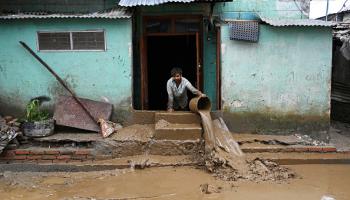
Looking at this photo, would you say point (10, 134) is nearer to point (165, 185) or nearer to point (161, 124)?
point (161, 124)

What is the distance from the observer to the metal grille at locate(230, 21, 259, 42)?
318 inches

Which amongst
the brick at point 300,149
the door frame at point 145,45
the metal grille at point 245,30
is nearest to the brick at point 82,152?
the door frame at point 145,45

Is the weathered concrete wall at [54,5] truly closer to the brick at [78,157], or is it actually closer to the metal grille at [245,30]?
the metal grille at [245,30]

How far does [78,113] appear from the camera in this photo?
809 cm

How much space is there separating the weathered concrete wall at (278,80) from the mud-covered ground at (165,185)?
4.49 feet

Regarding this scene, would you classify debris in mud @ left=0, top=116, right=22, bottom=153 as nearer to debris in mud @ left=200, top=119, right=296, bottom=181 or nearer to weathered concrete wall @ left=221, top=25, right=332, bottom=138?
debris in mud @ left=200, top=119, right=296, bottom=181

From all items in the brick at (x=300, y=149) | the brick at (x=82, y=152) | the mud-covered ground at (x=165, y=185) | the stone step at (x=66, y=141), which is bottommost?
the mud-covered ground at (x=165, y=185)

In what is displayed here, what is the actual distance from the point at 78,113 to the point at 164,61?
12.8ft

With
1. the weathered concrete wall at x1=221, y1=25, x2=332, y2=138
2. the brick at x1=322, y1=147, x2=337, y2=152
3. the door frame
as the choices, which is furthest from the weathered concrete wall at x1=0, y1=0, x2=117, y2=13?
the brick at x1=322, y1=147, x2=337, y2=152

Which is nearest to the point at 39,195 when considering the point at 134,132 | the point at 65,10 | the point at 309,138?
the point at 134,132

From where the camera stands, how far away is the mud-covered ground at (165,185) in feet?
20.2

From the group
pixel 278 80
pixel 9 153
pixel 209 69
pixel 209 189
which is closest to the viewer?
pixel 209 189

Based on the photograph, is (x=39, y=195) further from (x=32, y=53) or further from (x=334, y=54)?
(x=334, y=54)

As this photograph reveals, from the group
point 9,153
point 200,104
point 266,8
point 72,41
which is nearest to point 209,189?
point 200,104
